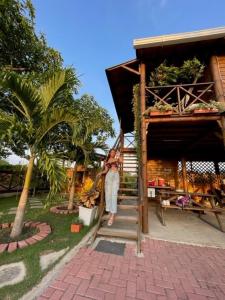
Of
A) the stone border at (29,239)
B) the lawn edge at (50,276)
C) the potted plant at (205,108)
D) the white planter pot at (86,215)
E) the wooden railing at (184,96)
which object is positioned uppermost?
the wooden railing at (184,96)

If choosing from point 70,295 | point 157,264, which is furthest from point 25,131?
point 157,264

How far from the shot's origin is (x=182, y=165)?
8.45 meters

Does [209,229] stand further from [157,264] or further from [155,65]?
[155,65]

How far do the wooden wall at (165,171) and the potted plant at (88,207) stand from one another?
525cm

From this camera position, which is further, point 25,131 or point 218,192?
point 218,192

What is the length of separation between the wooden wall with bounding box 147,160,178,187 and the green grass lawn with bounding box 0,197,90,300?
220 inches

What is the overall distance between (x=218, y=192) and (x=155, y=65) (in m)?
5.92

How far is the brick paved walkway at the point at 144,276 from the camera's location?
6.29ft

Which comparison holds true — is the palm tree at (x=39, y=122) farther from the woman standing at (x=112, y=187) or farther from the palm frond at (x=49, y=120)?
the woman standing at (x=112, y=187)

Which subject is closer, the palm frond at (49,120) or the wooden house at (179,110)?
the palm frond at (49,120)

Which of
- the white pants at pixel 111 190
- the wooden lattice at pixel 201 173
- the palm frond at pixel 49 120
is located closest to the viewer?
the palm frond at pixel 49 120

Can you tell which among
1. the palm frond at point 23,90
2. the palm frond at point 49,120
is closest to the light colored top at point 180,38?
the palm frond at point 49,120

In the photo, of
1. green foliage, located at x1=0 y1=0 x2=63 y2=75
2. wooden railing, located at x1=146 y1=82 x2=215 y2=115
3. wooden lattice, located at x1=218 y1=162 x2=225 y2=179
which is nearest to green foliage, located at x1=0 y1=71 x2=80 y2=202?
green foliage, located at x1=0 y1=0 x2=63 y2=75

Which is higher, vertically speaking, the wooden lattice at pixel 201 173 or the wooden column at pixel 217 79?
the wooden column at pixel 217 79
